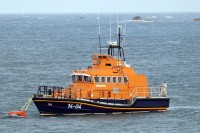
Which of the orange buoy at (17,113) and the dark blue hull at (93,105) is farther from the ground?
the dark blue hull at (93,105)

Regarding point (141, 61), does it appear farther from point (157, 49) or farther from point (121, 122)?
point (121, 122)

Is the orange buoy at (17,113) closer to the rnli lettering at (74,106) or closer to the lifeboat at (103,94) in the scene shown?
the lifeboat at (103,94)

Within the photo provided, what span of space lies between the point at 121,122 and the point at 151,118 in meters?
2.54

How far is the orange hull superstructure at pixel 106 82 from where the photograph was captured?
56344 mm

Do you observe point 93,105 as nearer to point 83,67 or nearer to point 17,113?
point 17,113

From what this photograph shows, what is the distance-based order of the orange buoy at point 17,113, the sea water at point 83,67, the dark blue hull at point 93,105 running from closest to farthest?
the sea water at point 83,67
the dark blue hull at point 93,105
the orange buoy at point 17,113

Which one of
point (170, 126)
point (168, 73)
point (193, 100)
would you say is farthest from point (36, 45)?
point (170, 126)

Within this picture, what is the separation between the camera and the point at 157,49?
125m

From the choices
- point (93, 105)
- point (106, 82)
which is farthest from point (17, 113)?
point (106, 82)

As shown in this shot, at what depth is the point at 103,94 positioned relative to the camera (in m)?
56.7

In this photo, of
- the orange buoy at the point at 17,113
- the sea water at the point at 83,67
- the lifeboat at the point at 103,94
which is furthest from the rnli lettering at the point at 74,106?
the orange buoy at the point at 17,113

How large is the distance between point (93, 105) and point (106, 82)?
202 cm

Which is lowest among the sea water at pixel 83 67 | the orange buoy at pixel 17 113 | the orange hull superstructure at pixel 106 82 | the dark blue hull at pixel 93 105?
the sea water at pixel 83 67

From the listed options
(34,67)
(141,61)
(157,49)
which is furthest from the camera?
(157,49)
